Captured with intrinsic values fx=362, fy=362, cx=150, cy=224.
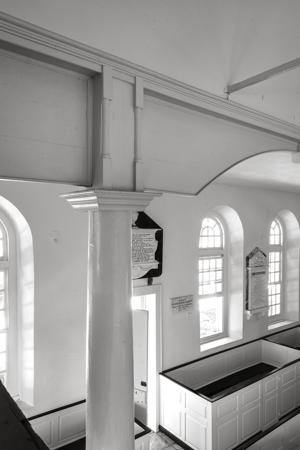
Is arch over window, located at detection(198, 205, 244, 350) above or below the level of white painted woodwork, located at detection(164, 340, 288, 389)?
above

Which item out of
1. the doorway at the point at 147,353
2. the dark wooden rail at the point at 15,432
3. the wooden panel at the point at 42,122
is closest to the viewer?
the dark wooden rail at the point at 15,432

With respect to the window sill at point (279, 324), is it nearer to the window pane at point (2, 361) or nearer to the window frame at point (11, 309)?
the window frame at point (11, 309)

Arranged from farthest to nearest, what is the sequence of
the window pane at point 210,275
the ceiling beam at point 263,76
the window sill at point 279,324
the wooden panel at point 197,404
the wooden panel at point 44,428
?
the window sill at point 279,324 → the window pane at point 210,275 → the wooden panel at point 197,404 → the wooden panel at point 44,428 → the ceiling beam at point 263,76

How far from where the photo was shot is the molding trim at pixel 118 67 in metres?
2.13

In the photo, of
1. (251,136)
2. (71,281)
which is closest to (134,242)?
(71,281)

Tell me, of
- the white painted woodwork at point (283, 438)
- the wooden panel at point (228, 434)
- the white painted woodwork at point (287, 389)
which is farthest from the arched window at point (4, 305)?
the white painted woodwork at point (287, 389)

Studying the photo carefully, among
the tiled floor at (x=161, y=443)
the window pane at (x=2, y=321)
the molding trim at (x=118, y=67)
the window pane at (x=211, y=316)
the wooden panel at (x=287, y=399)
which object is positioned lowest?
the tiled floor at (x=161, y=443)

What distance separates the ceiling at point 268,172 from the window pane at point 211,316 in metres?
2.93

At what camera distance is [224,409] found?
6.23 m

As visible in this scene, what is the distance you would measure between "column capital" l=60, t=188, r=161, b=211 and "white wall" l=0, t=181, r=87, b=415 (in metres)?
2.71

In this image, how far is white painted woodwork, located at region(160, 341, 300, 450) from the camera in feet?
20.1

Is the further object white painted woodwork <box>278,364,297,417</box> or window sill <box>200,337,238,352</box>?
window sill <box>200,337,238,352</box>

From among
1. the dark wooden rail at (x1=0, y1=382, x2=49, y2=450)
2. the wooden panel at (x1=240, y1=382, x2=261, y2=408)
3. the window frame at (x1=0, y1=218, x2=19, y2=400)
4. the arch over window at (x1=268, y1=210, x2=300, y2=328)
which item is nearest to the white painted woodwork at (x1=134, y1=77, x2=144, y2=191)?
the dark wooden rail at (x1=0, y1=382, x2=49, y2=450)

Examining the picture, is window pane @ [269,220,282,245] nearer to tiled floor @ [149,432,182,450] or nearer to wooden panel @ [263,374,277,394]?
wooden panel @ [263,374,277,394]
